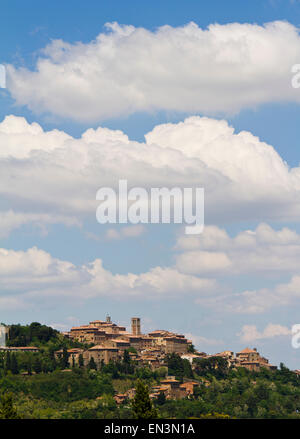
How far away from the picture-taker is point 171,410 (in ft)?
571

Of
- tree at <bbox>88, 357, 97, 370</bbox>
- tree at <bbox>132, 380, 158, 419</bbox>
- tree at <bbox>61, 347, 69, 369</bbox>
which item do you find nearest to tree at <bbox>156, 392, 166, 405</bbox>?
tree at <bbox>88, 357, 97, 370</bbox>

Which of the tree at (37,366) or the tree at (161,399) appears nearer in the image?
the tree at (161,399)

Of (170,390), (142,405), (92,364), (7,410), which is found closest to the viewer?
(7,410)

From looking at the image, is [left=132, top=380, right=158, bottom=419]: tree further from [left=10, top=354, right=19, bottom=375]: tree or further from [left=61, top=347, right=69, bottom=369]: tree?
[left=61, top=347, right=69, bottom=369]: tree

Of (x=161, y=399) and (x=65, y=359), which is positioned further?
(x=65, y=359)

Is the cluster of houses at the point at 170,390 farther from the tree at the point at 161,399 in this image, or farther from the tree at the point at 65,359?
the tree at the point at 65,359

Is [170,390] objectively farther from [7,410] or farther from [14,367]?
[7,410]

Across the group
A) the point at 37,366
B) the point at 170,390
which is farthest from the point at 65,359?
the point at 170,390

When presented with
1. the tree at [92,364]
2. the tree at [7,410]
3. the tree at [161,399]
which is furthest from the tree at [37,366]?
the tree at [7,410]

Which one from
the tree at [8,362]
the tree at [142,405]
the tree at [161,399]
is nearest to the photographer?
the tree at [142,405]
